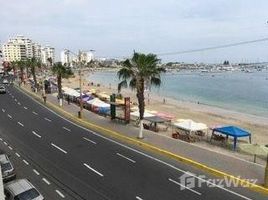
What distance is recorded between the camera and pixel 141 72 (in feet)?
110

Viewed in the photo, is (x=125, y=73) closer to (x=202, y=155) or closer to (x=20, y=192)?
(x=202, y=155)

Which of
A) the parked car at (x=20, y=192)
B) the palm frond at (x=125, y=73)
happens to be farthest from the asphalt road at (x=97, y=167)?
the palm frond at (x=125, y=73)

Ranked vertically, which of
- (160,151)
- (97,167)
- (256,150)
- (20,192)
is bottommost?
(97,167)

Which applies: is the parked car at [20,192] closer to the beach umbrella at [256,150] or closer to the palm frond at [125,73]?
the beach umbrella at [256,150]

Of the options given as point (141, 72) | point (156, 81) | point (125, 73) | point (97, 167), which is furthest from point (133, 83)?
point (97, 167)

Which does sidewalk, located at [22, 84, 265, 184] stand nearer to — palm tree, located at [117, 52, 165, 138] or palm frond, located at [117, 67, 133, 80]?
palm tree, located at [117, 52, 165, 138]

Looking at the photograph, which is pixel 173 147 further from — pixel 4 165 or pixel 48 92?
pixel 48 92

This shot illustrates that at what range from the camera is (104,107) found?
163 feet

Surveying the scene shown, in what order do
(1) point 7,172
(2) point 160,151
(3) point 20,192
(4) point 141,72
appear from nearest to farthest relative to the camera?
1. (3) point 20,192
2. (1) point 7,172
3. (2) point 160,151
4. (4) point 141,72

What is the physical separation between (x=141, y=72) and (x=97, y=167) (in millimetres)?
11768

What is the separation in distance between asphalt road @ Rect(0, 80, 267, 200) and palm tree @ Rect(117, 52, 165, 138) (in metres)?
5.65

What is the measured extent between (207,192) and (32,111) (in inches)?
1407

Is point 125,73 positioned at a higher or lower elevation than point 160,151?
higher

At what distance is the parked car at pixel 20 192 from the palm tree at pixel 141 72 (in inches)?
621
